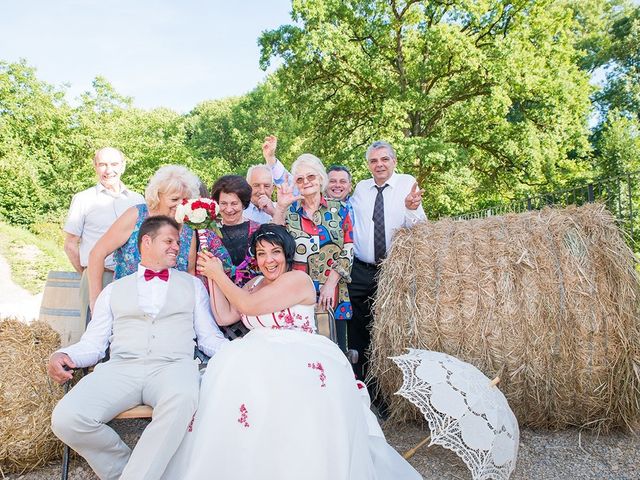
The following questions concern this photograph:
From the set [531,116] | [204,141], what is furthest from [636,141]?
[204,141]

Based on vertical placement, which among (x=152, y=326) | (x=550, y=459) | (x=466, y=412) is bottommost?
(x=550, y=459)

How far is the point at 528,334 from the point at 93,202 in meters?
3.86

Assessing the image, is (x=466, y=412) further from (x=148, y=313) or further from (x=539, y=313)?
(x=148, y=313)

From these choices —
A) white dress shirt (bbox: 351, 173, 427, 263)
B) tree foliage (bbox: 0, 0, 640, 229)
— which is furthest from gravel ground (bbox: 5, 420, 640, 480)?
tree foliage (bbox: 0, 0, 640, 229)

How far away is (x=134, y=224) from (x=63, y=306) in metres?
1.59

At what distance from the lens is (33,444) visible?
3555 millimetres

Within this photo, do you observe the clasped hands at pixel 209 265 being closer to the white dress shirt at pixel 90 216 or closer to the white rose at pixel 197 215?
the white rose at pixel 197 215

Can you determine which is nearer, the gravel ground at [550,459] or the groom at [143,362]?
the groom at [143,362]

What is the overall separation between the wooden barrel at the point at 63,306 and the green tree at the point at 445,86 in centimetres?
1104

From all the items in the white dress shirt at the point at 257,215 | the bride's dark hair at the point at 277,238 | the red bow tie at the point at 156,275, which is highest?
the white dress shirt at the point at 257,215

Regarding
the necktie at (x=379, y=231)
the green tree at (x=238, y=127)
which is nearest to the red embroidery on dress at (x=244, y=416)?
the necktie at (x=379, y=231)

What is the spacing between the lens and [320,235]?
4113 mm

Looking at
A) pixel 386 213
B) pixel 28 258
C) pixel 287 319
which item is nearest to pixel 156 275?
pixel 287 319

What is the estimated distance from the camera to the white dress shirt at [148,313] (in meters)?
3.21
